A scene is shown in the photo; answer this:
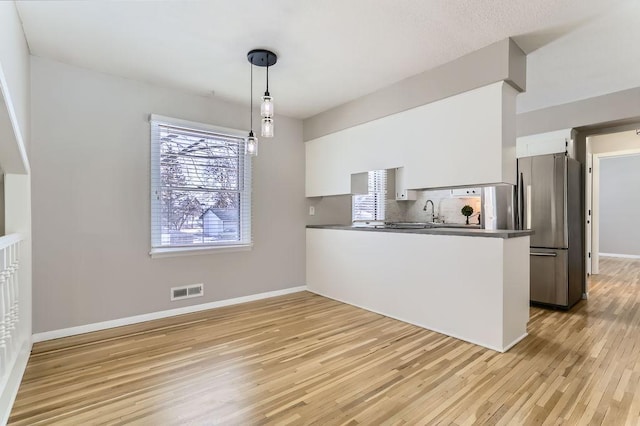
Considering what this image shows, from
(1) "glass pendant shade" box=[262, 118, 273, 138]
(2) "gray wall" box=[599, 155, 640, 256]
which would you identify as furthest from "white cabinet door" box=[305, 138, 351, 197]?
(2) "gray wall" box=[599, 155, 640, 256]

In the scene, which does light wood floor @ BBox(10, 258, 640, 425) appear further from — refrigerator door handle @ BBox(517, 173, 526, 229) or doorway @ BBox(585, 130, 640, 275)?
doorway @ BBox(585, 130, 640, 275)

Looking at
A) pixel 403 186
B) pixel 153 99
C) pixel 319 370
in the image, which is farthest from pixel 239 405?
pixel 153 99

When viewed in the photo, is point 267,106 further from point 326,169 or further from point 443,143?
point 326,169

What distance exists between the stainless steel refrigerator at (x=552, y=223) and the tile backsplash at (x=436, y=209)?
1.49m

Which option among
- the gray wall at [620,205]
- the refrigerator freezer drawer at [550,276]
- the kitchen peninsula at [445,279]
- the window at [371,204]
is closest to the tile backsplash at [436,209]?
the window at [371,204]

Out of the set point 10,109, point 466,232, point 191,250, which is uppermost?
point 10,109

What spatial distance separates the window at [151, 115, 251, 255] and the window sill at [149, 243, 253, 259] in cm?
2

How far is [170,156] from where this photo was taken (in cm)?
364

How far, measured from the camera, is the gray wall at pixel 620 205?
7.88 meters

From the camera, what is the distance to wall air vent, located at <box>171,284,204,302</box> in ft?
12.0

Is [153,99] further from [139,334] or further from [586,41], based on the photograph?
[586,41]

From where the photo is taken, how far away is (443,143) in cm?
312

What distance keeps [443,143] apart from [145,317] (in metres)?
3.61

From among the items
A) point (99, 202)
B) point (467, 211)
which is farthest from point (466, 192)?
point (99, 202)
